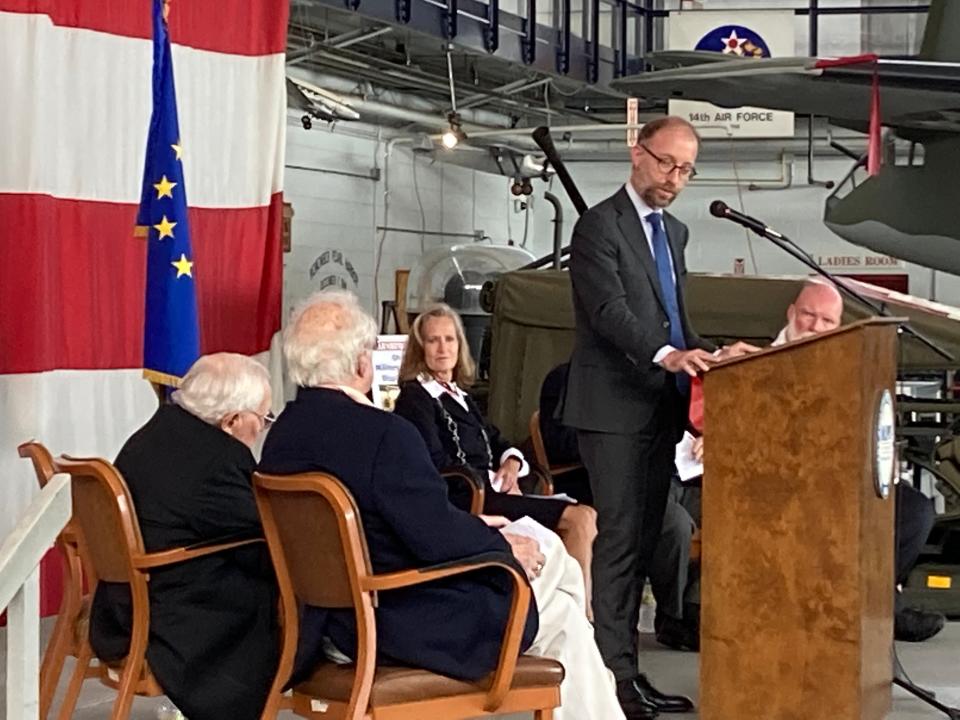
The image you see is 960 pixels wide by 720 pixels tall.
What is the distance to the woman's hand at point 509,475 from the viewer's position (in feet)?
15.5

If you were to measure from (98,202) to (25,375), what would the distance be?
62 centimetres

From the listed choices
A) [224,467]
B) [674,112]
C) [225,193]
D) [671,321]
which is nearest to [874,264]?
[674,112]

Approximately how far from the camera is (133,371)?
5098 mm

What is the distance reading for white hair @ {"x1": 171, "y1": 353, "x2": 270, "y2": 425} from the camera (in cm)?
317

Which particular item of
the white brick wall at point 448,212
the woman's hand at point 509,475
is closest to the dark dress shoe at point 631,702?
the woman's hand at point 509,475

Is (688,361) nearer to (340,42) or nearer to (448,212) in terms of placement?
(340,42)

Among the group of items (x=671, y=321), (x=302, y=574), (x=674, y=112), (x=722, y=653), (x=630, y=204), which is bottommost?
(x=722, y=653)

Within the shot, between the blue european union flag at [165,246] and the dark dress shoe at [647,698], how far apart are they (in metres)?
1.58

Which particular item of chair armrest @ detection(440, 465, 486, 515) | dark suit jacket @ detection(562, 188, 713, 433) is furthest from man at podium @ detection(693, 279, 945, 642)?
dark suit jacket @ detection(562, 188, 713, 433)

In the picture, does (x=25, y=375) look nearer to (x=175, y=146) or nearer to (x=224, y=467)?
(x=175, y=146)

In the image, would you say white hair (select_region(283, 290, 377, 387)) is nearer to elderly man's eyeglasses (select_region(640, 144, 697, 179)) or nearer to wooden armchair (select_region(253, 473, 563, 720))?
wooden armchair (select_region(253, 473, 563, 720))

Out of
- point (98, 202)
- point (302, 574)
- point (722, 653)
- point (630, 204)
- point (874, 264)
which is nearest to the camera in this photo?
point (302, 574)

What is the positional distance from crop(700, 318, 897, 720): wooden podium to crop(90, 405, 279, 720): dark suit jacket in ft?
3.20

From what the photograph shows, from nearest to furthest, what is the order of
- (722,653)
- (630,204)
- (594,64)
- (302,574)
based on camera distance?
(302,574) → (722,653) → (630,204) → (594,64)
